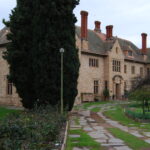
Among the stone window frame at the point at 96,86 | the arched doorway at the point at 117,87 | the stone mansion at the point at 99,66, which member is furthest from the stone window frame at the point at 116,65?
the stone window frame at the point at 96,86

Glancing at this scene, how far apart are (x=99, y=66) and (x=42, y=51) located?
20.9 metres

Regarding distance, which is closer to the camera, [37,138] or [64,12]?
[37,138]

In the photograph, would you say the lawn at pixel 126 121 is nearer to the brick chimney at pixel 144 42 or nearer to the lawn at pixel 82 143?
the lawn at pixel 82 143

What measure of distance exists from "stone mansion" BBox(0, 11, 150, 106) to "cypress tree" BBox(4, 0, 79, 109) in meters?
12.5

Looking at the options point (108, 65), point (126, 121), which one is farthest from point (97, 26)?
point (126, 121)

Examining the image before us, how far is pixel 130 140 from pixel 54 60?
34.6 feet

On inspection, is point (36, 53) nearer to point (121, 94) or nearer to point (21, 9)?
point (21, 9)

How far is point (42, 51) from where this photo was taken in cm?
2014

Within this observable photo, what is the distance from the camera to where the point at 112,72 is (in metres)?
41.6

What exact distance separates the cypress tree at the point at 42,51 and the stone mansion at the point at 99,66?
41.0ft

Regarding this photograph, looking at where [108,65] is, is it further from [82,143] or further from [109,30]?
[82,143]

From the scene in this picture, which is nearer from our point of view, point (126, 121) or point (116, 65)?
point (126, 121)

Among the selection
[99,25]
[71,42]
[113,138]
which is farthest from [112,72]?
[113,138]

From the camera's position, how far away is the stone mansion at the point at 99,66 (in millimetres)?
34812
